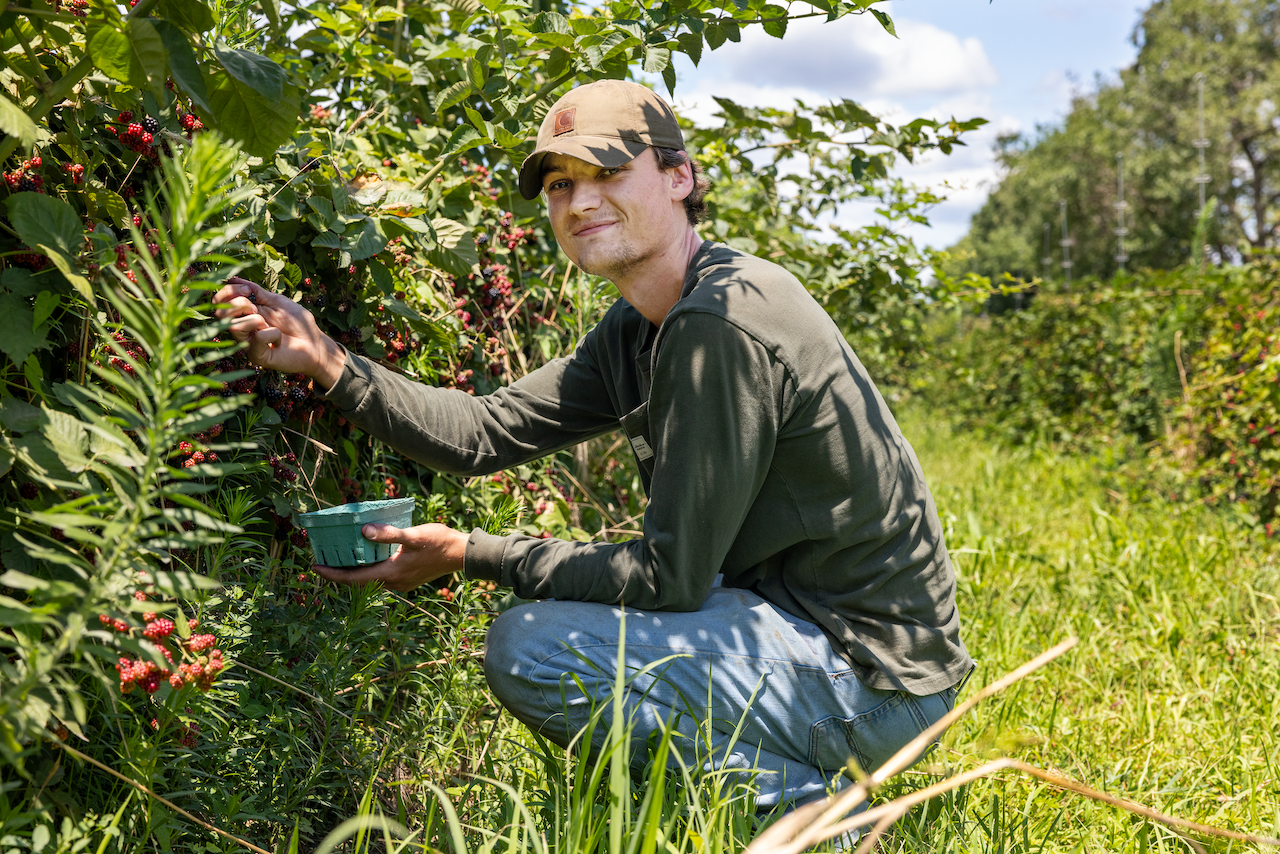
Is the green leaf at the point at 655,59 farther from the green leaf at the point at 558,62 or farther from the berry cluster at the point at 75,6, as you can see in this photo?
the berry cluster at the point at 75,6

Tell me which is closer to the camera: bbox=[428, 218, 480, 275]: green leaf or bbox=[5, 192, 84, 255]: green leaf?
bbox=[5, 192, 84, 255]: green leaf

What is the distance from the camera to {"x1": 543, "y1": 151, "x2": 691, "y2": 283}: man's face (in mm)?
2115

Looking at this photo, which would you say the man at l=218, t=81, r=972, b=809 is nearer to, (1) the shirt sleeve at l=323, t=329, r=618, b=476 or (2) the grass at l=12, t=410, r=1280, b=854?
(1) the shirt sleeve at l=323, t=329, r=618, b=476

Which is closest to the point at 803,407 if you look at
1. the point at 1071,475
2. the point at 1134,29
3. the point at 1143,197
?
the point at 1071,475

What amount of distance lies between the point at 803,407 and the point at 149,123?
53.3 inches

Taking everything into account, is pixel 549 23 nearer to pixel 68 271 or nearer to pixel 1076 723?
pixel 68 271

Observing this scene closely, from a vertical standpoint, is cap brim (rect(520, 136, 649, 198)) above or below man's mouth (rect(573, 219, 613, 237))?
above

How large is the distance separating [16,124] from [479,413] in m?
1.32

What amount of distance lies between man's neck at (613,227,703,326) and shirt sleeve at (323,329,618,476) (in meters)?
0.28

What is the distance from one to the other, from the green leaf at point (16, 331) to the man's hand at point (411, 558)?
697 millimetres

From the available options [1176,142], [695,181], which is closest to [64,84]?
[695,181]

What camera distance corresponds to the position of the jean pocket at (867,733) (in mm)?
1931

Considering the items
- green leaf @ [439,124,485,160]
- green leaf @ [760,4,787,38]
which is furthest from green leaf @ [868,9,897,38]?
green leaf @ [439,124,485,160]

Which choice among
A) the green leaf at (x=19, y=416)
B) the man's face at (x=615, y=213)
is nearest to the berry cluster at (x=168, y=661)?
the green leaf at (x=19, y=416)
